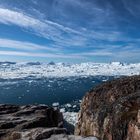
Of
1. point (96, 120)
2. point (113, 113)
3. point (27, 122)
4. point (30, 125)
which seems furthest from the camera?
point (96, 120)

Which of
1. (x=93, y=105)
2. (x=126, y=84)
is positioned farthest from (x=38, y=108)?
(x=126, y=84)

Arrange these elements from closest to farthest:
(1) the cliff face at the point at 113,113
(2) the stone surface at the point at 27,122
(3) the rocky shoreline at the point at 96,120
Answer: (3) the rocky shoreline at the point at 96,120 < (2) the stone surface at the point at 27,122 < (1) the cliff face at the point at 113,113

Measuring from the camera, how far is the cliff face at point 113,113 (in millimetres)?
39625

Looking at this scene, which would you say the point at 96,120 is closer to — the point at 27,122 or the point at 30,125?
the point at 30,125

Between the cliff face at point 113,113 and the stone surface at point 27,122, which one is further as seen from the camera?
the cliff face at point 113,113

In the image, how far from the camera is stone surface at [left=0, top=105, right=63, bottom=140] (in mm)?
35003

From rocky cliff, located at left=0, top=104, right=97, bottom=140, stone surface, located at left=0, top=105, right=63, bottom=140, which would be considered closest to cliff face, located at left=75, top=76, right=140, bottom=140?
rocky cliff, located at left=0, top=104, right=97, bottom=140

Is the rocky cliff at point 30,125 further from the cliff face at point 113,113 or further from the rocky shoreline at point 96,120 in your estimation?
the cliff face at point 113,113

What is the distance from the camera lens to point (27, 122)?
181 ft

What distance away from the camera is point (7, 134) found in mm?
42438

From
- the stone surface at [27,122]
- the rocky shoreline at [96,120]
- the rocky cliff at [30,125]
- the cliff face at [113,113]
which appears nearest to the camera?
the rocky cliff at [30,125]

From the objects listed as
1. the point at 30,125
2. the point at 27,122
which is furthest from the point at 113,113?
the point at 27,122

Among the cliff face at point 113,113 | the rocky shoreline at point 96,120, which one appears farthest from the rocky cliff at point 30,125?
the cliff face at point 113,113

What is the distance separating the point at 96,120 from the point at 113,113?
38.3 feet
